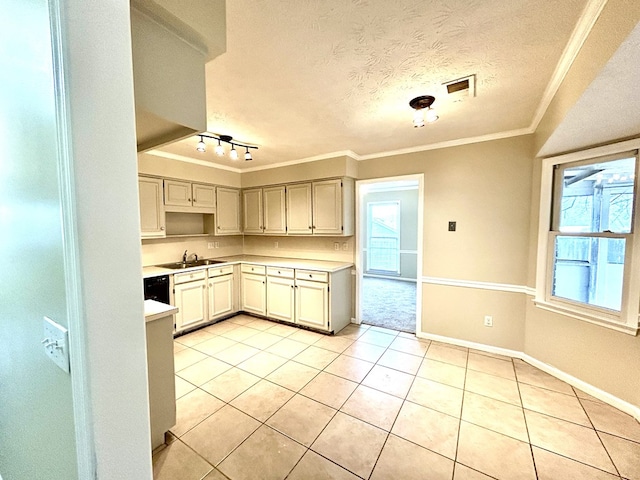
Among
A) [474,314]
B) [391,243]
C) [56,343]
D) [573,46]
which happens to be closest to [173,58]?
[56,343]

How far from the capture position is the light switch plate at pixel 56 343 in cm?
68

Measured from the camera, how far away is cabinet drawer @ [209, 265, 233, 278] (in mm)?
3730

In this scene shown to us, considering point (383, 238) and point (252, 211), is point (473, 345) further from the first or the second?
point (383, 238)

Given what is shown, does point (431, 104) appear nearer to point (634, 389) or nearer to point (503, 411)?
point (503, 411)

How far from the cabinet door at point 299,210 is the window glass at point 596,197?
2777mm

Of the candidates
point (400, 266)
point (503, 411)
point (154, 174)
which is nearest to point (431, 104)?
point (503, 411)

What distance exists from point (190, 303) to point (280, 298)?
A: 1171 millimetres

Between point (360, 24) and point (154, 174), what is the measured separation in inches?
123

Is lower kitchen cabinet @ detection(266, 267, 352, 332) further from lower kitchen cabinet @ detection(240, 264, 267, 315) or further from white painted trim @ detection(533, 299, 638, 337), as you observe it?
white painted trim @ detection(533, 299, 638, 337)

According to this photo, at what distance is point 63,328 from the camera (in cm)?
69

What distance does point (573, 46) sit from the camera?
4.62 feet

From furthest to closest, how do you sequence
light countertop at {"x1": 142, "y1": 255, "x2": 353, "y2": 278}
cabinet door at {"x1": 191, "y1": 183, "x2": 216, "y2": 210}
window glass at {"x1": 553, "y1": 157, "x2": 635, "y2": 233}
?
cabinet door at {"x1": 191, "y1": 183, "x2": 216, "y2": 210}
light countertop at {"x1": 142, "y1": 255, "x2": 353, "y2": 278}
window glass at {"x1": 553, "y1": 157, "x2": 635, "y2": 233}

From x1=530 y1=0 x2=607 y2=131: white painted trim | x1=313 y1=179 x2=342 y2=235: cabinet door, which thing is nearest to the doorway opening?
x1=313 y1=179 x2=342 y2=235: cabinet door

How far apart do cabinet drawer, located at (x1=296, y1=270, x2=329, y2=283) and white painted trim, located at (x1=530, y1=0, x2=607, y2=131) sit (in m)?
2.63
